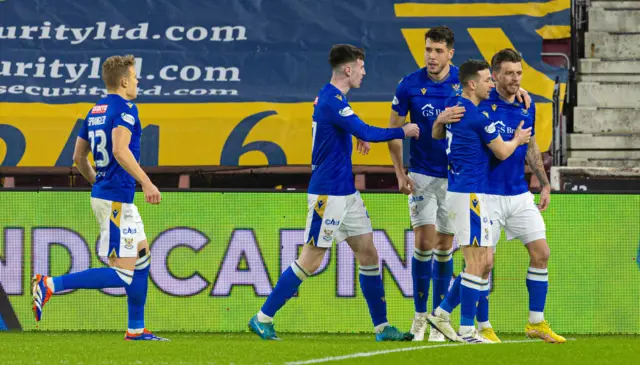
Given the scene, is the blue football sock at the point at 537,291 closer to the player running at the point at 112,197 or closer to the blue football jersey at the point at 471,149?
the blue football jersey at the point at 471,149

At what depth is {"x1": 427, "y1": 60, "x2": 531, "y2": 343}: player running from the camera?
741 centimetres

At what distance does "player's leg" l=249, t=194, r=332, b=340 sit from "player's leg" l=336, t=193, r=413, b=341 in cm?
10

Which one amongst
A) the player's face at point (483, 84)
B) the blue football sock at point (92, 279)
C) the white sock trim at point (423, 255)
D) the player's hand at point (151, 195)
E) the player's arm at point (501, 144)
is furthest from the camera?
the white sock trim at point (423, 255)

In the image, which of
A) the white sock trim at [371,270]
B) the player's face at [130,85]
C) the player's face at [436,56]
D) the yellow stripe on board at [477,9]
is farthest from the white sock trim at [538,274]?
the yellow stripe on board at [477,9]

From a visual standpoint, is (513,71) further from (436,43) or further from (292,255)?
(292,255)

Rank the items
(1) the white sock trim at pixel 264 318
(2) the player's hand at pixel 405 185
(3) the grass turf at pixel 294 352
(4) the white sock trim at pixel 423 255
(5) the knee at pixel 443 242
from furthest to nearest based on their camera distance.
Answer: (4) the white sock trim at pixel 423 255 < (5) the knee at pixel 443 242 < (2) the player's hand at pixel 405 185 < (1) the white sock trim at pixel 264 318 < (3) the grass turf at pixel 294 352

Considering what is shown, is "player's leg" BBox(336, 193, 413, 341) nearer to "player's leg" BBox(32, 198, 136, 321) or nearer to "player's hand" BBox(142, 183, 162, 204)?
"player's hand" BBox(142, 183, 162, 204)

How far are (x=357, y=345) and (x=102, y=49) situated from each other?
9064mm

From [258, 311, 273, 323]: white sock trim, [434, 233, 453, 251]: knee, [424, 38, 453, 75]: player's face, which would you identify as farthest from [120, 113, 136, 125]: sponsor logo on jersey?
[434, 233, 453, 251]: knee

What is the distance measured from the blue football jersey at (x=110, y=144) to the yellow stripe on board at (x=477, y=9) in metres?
8.27

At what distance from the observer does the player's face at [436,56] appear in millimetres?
8039

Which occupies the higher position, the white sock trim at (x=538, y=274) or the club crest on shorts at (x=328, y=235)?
the club crest on shorts at (x=328, y=235)

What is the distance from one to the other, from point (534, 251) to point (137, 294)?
2.78 metres

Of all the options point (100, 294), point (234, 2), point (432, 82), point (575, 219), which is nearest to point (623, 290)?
point (575, 219)
